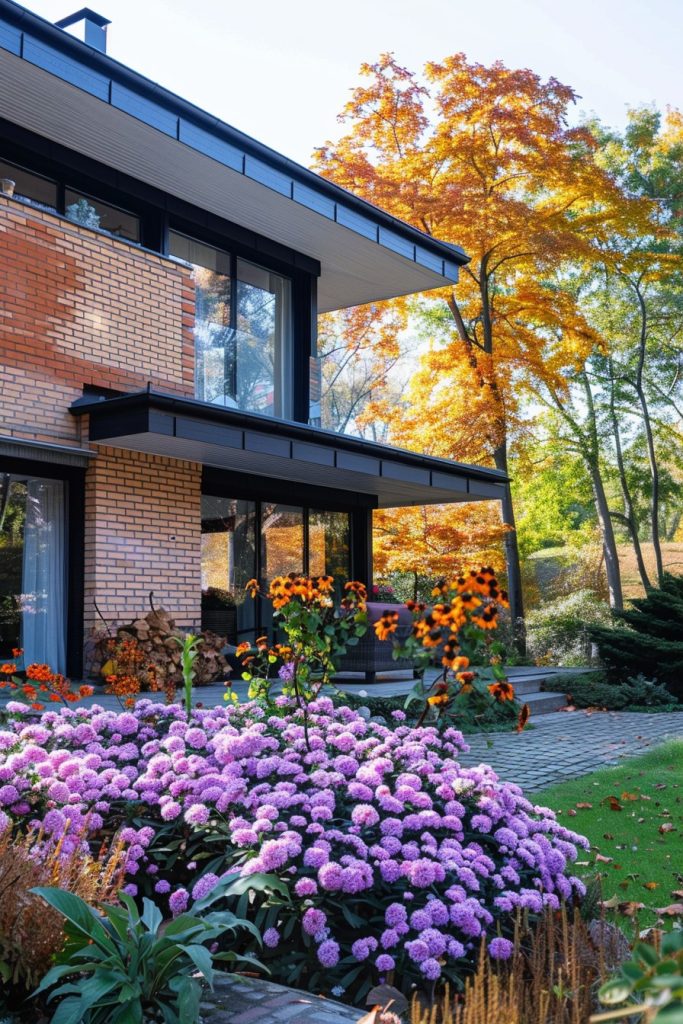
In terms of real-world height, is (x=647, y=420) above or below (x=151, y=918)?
above

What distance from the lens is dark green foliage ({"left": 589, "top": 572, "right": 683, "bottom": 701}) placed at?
542 inches

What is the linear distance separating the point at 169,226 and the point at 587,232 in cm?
1202

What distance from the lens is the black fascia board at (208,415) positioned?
905cm

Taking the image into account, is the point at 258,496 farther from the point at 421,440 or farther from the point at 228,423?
the point at 421,440

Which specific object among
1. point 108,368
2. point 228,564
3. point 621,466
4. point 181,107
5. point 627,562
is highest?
point 181,107

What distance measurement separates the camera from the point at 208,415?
31.5 ft

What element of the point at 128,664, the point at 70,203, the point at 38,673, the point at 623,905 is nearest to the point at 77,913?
the point at 623,905

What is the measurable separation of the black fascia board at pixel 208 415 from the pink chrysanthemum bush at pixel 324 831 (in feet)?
16.7

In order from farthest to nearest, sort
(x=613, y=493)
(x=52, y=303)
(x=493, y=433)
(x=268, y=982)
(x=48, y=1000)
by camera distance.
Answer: (x=613, y=493) → (x=493, y=433) → (x=52, y=303) → (x=268, y=982) → (x=48, y=1000)

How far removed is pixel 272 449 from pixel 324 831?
7.56m

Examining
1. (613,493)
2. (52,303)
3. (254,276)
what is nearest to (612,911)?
(52,303)

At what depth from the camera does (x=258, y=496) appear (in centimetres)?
1277

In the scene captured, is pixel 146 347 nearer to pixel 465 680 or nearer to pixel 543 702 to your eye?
pixel 543 702

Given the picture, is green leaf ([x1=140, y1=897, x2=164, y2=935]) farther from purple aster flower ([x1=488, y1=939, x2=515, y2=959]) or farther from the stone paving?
purple aster flower ([x1=488, y1=939, x2=515, y2=959])
